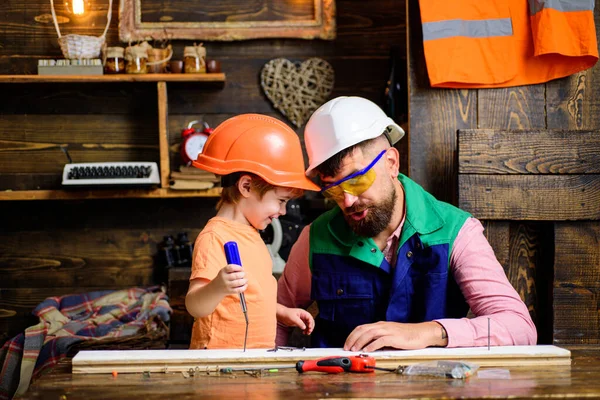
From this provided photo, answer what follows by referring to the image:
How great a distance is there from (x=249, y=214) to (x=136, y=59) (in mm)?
2278

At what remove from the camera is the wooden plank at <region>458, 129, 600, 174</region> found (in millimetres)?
2855

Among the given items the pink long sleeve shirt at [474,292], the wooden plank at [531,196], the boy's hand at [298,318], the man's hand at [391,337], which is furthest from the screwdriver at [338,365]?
the wooden plank at [531,196]

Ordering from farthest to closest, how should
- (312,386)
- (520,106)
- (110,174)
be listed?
(110,174) < (520,106) < (312,386)

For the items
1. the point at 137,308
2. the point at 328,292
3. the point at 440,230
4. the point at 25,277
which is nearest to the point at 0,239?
the point at 25,277

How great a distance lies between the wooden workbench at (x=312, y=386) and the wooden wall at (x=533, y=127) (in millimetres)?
1215

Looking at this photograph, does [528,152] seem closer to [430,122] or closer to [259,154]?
[430,122]

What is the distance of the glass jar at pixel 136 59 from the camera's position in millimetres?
4215

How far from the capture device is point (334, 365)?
5.55 feet

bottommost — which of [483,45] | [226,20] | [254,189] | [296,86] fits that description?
[254,189]

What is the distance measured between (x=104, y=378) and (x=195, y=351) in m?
0.27

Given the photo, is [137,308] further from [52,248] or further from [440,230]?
[440,230]

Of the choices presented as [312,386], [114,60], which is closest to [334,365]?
[312,386]

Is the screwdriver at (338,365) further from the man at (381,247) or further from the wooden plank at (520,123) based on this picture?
the wooden plank at (520,123)

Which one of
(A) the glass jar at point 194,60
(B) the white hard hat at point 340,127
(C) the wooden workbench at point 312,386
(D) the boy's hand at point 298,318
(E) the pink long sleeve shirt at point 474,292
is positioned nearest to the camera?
(C) the wooden workbench at point 312,386
